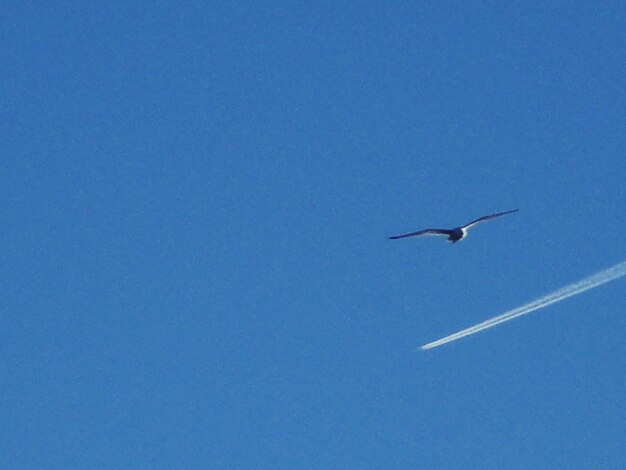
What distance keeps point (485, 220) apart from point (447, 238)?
3669mm

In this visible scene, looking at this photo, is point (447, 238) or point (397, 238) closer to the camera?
point (397, 238)

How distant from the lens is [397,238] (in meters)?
109

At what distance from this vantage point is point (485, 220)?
376 feet

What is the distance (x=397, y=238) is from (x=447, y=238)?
961cm

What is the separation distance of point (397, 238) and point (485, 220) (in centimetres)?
823

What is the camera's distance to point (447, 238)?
118 m
